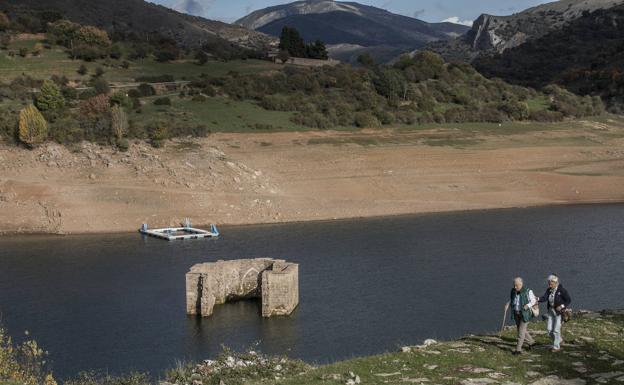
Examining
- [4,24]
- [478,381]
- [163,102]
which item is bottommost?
[478,381]

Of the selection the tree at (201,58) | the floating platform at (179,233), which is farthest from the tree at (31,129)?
the tree at (201,58)

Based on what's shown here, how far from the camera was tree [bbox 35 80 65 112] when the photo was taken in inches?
2579

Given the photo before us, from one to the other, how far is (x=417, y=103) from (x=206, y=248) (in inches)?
1688

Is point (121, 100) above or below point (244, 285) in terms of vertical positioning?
above

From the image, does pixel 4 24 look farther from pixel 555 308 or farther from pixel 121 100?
pixel 555 308

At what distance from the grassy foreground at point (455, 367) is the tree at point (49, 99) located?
51541 millimetres

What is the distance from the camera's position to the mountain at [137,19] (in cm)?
13554

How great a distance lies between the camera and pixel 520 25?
178500 mm

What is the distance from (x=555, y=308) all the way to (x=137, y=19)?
146m

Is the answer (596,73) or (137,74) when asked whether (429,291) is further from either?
(596,73)

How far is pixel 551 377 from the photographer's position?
1480 cm

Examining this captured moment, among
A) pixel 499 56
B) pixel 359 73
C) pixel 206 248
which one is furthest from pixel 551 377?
→ pixel 499 56

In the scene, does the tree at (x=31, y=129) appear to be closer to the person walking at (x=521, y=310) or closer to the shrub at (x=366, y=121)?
the shrub at (x=366, y=121)

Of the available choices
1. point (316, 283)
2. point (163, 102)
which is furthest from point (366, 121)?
point (316, 283)
